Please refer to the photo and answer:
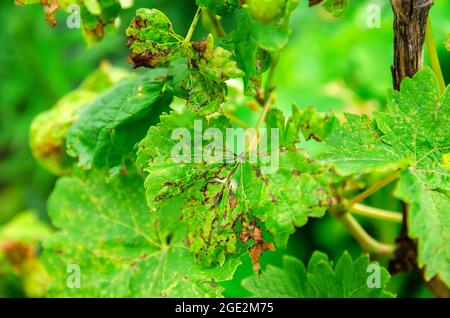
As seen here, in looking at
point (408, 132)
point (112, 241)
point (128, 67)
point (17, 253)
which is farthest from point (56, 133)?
point (128, 67)

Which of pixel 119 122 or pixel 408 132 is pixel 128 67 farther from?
pixel 408 132

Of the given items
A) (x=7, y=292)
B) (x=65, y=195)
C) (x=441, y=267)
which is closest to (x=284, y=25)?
(x=441, y=267)

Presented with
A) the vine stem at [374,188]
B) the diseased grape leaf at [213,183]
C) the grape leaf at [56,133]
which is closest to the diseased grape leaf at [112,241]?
the grape leaf at [56,133]

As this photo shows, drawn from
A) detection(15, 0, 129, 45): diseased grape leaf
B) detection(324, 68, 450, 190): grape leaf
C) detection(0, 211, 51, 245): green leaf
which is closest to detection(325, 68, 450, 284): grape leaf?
detection(324, 68, 450, 190): grape leaf

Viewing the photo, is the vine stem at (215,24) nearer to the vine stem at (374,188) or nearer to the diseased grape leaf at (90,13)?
the diseased grape leaf at (90,13)

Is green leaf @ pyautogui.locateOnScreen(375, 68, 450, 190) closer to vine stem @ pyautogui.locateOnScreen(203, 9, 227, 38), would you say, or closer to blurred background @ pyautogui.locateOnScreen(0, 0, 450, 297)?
vine stem @ pyautogui.locateOnScreen(203, 9, 227, 38)
